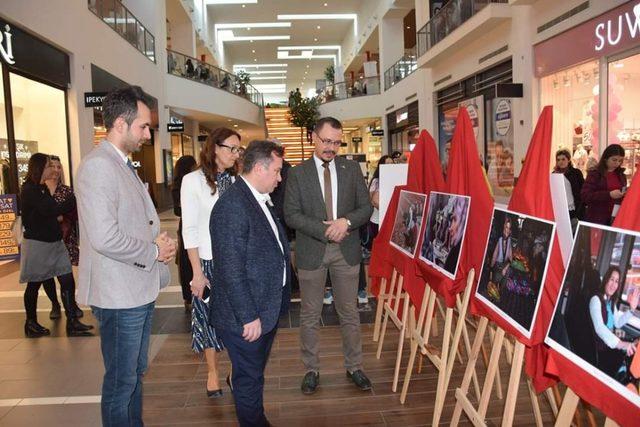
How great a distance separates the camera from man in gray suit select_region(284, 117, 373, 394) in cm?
331

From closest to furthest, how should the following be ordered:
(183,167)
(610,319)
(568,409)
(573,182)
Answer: (610,319) → (568,409) → (183,167) → (573,182)

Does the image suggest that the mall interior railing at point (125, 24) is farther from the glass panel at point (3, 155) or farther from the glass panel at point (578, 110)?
the glass panel at point (578, 110)

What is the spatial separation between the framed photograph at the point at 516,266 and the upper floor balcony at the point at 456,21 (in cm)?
893

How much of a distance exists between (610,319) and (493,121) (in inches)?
409

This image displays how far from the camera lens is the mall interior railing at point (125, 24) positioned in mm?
11195

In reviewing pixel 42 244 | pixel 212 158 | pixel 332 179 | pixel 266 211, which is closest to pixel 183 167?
pixel 42 244

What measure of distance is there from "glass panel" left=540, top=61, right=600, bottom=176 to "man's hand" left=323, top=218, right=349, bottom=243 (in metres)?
5.84

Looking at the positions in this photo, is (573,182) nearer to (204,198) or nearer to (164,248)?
(204,198)

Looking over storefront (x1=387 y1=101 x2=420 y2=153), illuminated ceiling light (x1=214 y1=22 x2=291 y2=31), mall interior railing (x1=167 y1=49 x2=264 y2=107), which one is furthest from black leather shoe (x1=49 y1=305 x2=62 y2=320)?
illuminated ceiling light (x1=214 y1=22 x2=291 y2=31)

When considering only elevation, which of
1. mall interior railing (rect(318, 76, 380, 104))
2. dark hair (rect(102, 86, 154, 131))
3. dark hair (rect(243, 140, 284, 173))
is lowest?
dark hair (rect(243, 140, 284, 173))

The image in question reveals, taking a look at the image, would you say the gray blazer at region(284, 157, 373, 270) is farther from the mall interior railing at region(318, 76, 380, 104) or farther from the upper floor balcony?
the mall interior railing at region(318, 76, 380, 104)

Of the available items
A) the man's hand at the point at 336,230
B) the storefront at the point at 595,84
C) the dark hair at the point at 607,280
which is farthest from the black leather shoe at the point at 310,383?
the storefront at the point at 595,84

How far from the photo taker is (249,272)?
2242mm

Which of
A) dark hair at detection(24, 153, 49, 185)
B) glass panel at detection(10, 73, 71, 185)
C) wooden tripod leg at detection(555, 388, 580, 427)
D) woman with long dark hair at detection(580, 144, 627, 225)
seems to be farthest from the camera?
glass panel at detection(10, 73, 71, 185)
